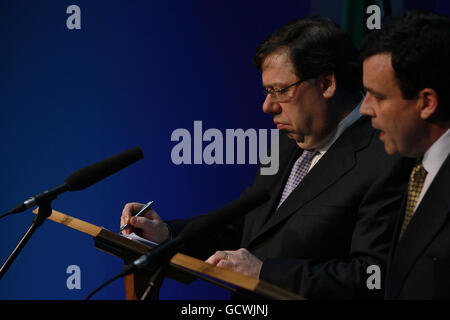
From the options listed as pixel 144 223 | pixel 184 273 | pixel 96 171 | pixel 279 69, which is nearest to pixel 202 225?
pixel 184 273

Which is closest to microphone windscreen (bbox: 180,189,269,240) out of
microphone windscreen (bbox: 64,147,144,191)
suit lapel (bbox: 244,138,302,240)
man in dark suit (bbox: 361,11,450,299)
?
microphone windscreen (bbox: 64,147,144,191)

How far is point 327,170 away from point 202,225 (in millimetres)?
840

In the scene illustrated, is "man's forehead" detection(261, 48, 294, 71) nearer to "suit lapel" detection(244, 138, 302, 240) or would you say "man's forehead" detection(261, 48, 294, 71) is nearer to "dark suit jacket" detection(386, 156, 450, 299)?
"suit lapel" detection(244, 138, 302, 240)

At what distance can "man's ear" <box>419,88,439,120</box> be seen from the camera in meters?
1.39

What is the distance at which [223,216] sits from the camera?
1094mm

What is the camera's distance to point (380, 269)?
1.54 m

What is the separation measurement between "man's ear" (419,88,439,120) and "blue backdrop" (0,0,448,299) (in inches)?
52.4

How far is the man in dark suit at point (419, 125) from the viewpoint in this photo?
135 cm

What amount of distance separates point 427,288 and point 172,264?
623 mm

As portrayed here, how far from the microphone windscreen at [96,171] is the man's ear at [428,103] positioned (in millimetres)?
742

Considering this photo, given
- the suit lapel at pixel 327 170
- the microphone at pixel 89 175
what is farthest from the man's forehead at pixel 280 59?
the microphone at pixel 89 175

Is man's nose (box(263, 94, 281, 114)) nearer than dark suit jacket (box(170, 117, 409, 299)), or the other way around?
dark suit jacket (box(170, 117, 409, 299))

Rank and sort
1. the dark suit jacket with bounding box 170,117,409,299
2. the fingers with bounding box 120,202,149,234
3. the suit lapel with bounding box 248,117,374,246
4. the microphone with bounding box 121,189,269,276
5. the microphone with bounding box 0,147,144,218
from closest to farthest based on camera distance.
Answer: the microphone with bounding box 121,189,269,276, the microphone with bounding box 0,147,144,218, the dark suit jacket with bounding box 170,117,409,299, the suit lapel with bounding box 248,117,374,246, the fingers with bounding box 120,202,149,234
